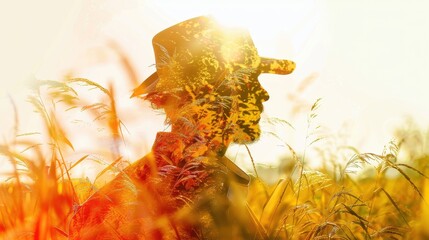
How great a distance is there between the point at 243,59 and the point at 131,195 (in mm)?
877

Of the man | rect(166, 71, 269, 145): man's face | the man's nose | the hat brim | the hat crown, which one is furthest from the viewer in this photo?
the man's nose

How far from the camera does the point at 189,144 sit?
2.14 m

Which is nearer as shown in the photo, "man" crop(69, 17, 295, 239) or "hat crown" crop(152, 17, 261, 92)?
"man" crop(69, 17, 295, 239)

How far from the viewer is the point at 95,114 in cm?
Result: 200

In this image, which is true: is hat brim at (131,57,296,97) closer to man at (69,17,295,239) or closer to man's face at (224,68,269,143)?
man at (69,17,295,239)

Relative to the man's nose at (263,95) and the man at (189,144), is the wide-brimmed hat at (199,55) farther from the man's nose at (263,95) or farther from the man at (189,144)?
the man's nose at (263,95)

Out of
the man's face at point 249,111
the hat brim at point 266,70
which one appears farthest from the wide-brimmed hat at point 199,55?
the man's face at point 249,111

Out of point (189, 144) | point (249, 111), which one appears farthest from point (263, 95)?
point (189, 144)

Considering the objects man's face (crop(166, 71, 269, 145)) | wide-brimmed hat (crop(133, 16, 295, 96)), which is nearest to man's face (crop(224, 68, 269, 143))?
man's face (crop(166, 71, 269, 145))

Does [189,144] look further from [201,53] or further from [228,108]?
[201,53]

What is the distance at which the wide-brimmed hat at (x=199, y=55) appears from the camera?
2326 millimetres

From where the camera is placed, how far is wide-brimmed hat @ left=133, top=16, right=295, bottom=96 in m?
2.33

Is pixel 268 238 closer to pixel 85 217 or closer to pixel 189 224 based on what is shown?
pixel 189 224

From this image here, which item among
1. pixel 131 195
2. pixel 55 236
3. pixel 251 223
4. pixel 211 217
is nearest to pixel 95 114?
pixel 131 195
